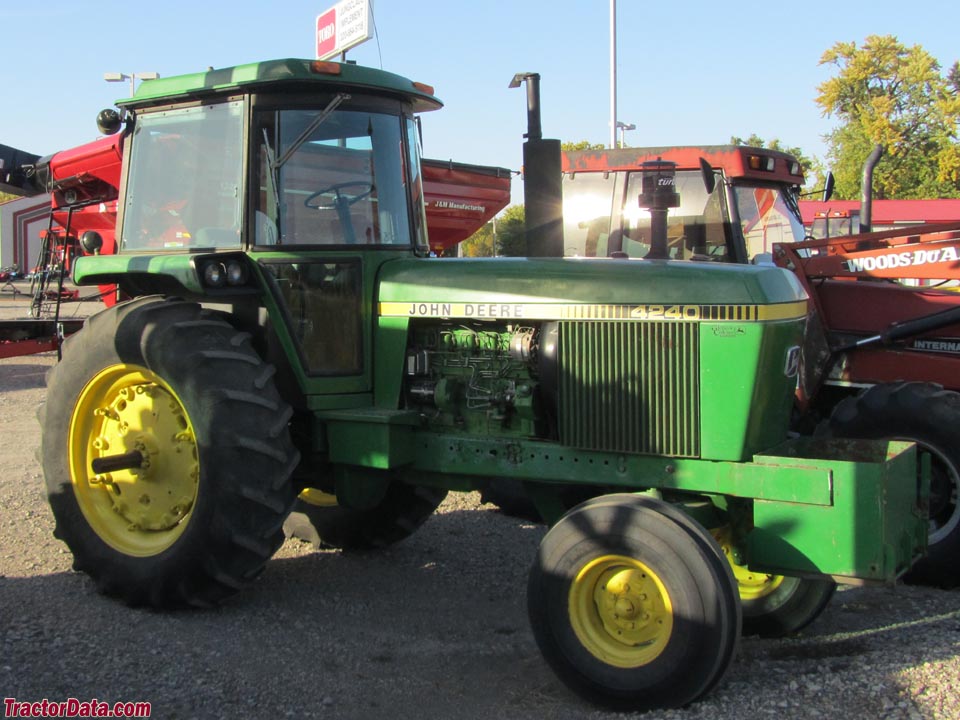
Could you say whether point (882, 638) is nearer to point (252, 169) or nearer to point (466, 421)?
point (466, 421)

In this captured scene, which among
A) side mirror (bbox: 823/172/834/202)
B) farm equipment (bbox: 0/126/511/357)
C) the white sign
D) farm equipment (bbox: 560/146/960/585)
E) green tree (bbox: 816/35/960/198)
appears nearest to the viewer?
farm equipment (bbox: 560/146/960/585)

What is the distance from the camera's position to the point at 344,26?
35.9 feet

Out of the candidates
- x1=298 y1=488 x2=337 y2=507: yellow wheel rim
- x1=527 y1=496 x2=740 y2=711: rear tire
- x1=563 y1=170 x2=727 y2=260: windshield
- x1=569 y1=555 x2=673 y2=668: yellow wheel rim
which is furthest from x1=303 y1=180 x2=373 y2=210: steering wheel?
x1=563 y1=170 x2=727 y2=260: windshield

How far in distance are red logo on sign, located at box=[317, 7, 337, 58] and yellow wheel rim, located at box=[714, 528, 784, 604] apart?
8.30 meters

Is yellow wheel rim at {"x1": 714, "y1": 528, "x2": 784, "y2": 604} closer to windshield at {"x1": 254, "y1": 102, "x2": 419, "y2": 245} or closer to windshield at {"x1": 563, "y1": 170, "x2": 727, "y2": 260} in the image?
windshield at {"x1": 254, "y1": 102, "x2": 419, "y2": 245}

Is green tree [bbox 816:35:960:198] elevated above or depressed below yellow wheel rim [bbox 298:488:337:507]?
above

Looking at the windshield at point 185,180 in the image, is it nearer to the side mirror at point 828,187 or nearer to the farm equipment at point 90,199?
the farm equipment at point 90,199

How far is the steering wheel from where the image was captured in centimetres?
494

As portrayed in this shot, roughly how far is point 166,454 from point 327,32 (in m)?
7.90

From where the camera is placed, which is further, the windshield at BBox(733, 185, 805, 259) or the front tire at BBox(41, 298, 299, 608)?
the windshield at BBox(733, 185, 805, 259)

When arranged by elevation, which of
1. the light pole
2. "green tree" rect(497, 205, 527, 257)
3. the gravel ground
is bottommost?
the gravel ground

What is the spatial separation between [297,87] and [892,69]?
115 feet

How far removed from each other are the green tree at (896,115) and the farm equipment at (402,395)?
30041mm

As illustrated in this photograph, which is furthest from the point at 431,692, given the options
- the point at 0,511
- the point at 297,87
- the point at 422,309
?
the point at 0,511
